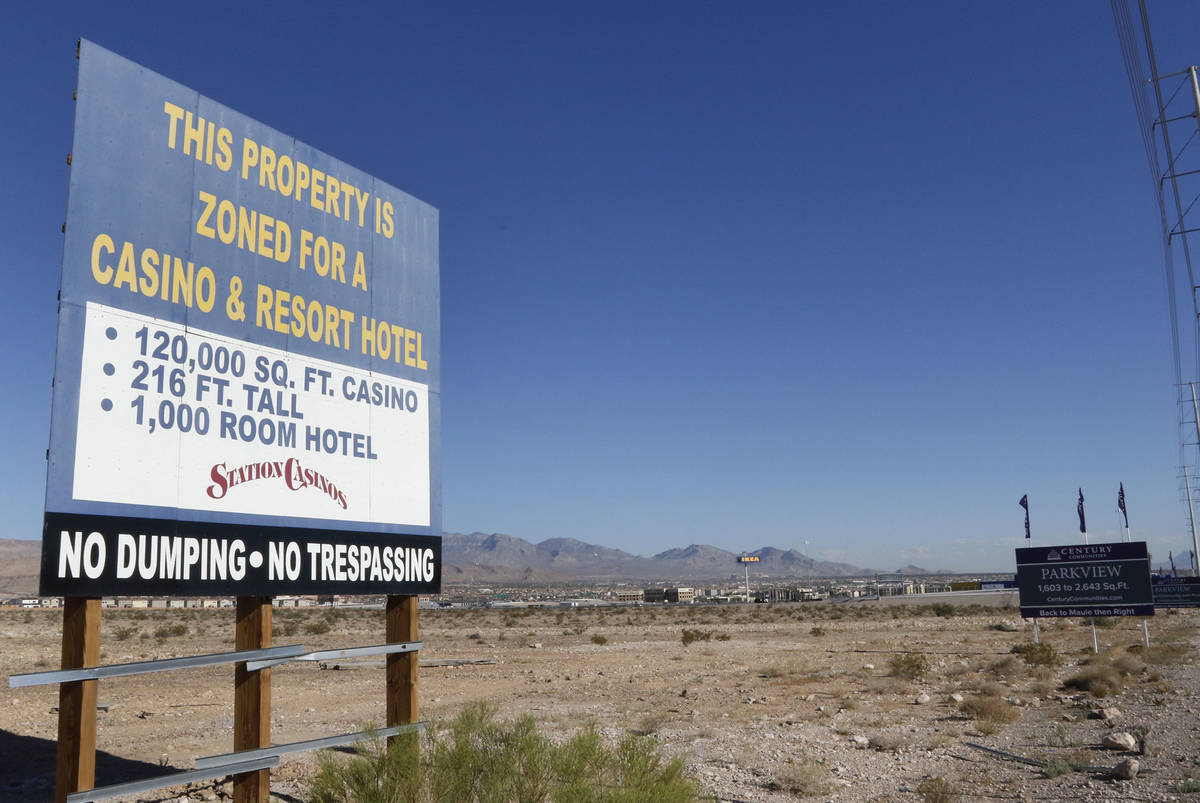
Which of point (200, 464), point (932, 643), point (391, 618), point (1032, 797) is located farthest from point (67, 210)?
point (932, 643)

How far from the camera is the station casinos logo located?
8.06 meters

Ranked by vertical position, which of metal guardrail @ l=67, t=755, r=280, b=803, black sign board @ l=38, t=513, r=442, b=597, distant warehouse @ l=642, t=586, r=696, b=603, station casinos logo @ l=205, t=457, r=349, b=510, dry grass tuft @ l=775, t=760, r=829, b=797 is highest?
station casinos logo @ l=205, t=457, r=349, b=510

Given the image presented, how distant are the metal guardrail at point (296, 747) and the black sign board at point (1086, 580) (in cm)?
2714

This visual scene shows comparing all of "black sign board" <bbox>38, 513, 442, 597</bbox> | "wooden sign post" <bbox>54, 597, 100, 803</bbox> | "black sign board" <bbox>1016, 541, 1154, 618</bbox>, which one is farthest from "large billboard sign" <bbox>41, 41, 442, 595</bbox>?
"black sign board" <bbox>1016, 541, 1154, 618</bbox>

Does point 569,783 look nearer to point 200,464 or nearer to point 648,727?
point 200,464

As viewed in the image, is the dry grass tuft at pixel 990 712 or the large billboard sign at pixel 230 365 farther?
the dry grass tuft at pixel 990 712

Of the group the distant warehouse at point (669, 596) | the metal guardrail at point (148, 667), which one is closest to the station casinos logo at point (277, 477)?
the metal guardrail at point (148, 667)

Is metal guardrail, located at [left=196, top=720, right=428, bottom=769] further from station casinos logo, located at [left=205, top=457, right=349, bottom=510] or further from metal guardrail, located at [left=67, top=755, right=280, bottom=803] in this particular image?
station casinos logo, located at [left=205, top=457, right=349, bottom=510]

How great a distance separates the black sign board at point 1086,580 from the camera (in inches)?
1125

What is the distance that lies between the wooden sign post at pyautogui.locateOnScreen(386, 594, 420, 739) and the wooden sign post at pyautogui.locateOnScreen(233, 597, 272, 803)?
1.91m

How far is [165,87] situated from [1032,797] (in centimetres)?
1360

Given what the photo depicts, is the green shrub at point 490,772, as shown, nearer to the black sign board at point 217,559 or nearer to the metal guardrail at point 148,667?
the metal guardrail at point 148,667

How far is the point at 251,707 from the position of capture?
816cm

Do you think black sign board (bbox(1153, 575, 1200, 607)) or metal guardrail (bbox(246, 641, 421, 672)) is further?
black sign board (bbox(1153, 575, 1200, 607))
